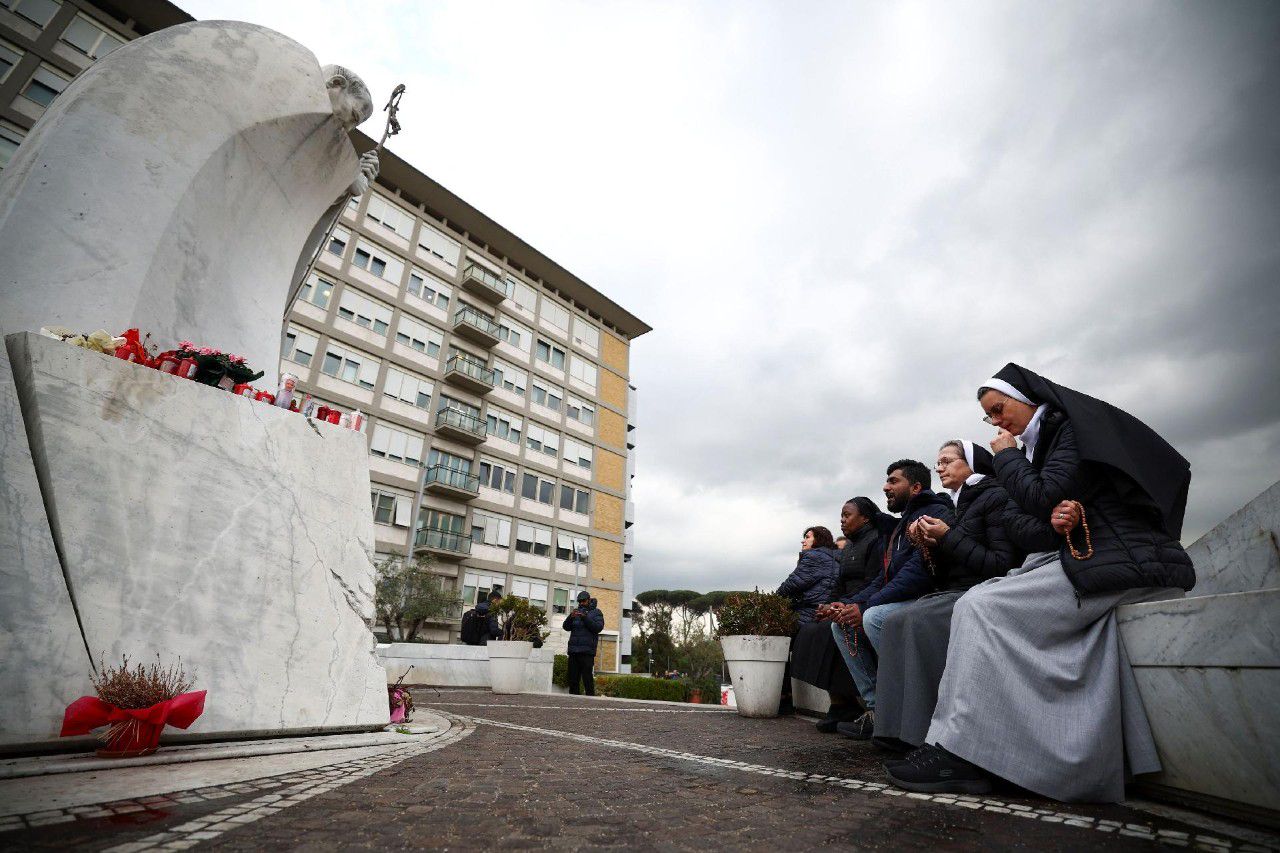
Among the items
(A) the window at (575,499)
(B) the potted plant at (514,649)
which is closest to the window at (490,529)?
(A) the window at (575,499)

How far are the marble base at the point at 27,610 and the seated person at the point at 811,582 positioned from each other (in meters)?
5.28

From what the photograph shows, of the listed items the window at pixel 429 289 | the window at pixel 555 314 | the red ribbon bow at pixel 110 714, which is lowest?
the red ribbon bow at pixel 110 714

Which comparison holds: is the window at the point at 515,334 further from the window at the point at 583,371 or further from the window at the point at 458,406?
the window at the point at 458,406

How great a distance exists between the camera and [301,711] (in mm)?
3172

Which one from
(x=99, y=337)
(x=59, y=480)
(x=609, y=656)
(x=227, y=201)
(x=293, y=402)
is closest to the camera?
(x=59, y=480)

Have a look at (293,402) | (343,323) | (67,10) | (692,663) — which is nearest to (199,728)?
(293,402)

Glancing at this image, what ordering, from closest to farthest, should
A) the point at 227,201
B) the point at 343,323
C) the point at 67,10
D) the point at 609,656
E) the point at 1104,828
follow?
the point at 1104,828 → the point at 227,201 → the point at 67,10 → the point at 343,323 → the point at 609,656

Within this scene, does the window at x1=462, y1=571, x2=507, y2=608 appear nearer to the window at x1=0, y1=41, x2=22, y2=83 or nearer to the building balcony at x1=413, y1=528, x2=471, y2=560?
the building balcony at x1=413, y1=528, x2=471, y2=560

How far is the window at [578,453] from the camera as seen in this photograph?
36.0 m

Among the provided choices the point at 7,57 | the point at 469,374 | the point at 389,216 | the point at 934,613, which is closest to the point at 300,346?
the point at 469,374

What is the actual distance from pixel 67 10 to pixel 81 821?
107ft

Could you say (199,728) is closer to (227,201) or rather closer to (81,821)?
(81,821)

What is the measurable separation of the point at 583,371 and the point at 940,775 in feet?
122

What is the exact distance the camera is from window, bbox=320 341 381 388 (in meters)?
26.4
